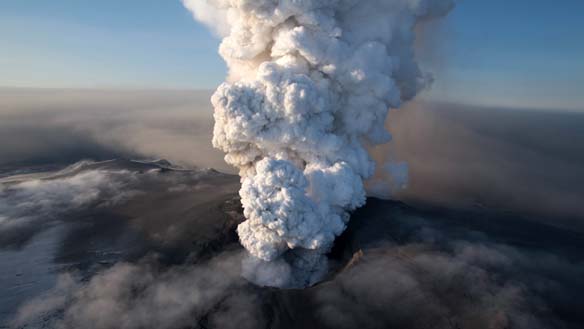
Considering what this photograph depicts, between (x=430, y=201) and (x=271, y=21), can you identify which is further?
(x=430, y=201)

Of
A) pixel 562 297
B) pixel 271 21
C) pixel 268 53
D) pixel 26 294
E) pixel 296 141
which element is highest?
pixel 271 21

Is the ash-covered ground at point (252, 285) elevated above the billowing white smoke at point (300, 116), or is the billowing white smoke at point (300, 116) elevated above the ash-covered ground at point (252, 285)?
the billowing white smoke at point (300, 116)

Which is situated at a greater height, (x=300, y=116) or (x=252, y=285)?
(x=300, y=116)

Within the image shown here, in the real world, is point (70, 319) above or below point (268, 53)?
below

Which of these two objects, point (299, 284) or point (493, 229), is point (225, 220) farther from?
point (493, 229)

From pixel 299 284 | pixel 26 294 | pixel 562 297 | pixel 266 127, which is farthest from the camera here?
pixel 266 127

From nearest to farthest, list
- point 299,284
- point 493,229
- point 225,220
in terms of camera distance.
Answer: point 299,284 → point 225,220 → point 493,229

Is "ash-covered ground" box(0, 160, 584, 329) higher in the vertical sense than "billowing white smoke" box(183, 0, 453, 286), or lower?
lower

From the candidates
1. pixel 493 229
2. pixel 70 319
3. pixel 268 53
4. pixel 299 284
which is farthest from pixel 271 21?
pixel 493 229
